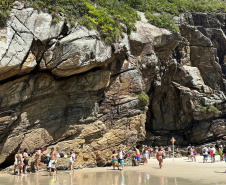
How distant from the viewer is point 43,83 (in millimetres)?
16500

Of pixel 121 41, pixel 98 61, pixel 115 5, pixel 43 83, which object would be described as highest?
pixel 115 5

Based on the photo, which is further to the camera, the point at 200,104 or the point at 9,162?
the point at 200,104

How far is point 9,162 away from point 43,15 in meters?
10.6

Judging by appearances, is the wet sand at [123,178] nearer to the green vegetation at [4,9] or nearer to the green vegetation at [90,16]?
the green vegetation at [4,9]

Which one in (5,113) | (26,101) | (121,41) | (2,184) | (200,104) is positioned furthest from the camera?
(200,104)

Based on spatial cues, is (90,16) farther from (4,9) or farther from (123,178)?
(123,178)

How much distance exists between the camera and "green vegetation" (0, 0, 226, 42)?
55.7 ft

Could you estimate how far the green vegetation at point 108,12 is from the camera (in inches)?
668

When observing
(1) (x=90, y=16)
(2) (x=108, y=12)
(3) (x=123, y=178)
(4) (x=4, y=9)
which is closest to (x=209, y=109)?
(2) (x=108, y=12)

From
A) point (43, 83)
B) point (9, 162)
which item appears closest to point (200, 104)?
point (43, 83)

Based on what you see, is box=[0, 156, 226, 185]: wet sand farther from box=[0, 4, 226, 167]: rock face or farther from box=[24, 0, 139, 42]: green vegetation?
box=[24, 0, 139, 42]: green vegetation

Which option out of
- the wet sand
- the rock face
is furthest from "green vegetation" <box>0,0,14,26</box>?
the wet sand

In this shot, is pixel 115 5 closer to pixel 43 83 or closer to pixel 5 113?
pixel 43 83

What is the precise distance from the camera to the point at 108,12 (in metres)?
20.9
